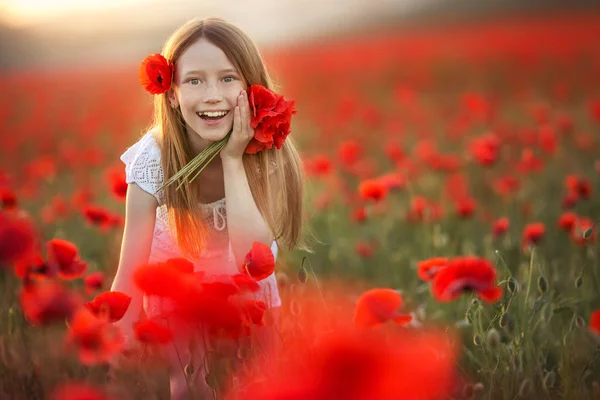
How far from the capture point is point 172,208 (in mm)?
2098

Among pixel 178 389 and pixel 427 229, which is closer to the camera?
pixel 178 389

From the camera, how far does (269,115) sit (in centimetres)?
187

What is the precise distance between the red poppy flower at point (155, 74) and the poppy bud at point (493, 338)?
1.00 metres

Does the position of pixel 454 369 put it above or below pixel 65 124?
below

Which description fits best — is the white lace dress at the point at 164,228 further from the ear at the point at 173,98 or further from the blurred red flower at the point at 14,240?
the blurred red flower at the point at 14,240

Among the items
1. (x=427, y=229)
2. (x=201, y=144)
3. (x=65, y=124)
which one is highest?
(x=65, y=124)

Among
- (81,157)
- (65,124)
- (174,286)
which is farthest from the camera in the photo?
(65,124)

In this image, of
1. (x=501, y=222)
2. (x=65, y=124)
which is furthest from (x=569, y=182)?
(x=65, y=124)

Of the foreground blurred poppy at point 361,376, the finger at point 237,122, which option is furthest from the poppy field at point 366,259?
the finger at point 237,122

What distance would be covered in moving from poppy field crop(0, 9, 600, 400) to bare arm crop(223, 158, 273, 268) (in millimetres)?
209

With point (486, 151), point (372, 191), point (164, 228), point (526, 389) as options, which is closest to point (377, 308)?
point (526, 389)

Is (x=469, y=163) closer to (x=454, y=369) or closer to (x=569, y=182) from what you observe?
(x=569, y=182)

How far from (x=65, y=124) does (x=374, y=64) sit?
4385mm

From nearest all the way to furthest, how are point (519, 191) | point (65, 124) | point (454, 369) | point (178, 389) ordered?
point (454, 369)
point (178, 389)
point (519, 191)
point (65, 124)
